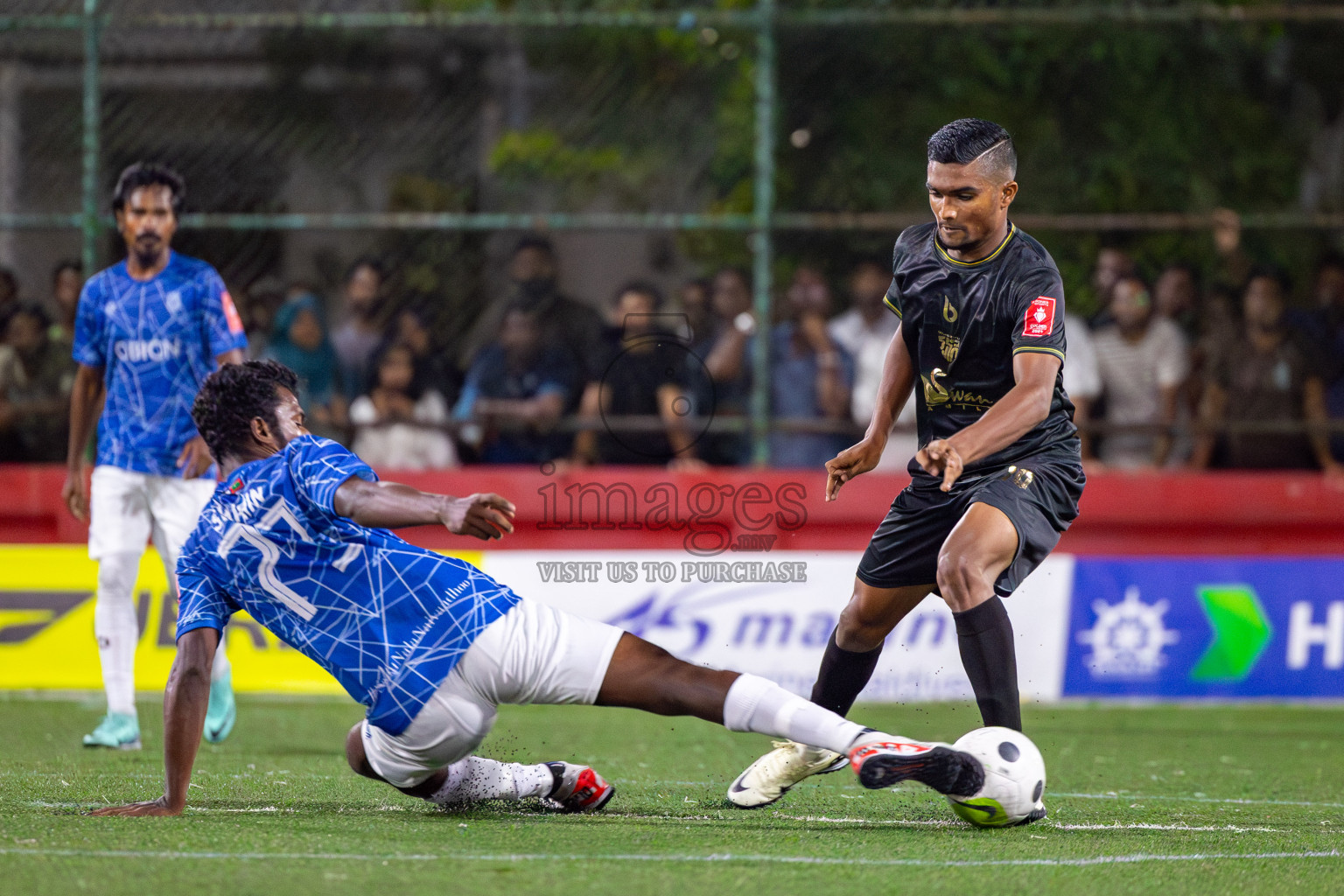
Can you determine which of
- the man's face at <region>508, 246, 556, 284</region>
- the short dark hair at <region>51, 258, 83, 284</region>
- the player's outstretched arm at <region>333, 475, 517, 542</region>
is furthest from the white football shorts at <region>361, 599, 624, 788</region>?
the short dark hair at <region>51, 258, 83, 284</region>

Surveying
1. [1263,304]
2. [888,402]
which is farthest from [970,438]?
[1263,304]

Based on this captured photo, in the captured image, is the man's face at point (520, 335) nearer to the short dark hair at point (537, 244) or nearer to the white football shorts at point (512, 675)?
the short dark hair at point (537, 244)

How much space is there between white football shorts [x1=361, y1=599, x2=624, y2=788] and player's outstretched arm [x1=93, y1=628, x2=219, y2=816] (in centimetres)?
57

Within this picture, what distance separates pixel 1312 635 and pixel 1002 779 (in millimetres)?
5843

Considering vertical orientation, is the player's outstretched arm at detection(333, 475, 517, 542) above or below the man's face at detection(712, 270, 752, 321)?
below

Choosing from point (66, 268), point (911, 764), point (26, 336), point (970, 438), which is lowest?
point (911, 764)

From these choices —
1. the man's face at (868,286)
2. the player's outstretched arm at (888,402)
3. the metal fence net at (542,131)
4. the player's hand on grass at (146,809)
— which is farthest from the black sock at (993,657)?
the man's face at (868,286)

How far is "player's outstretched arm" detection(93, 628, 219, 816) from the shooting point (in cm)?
454

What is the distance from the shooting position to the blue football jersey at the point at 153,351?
717 cm

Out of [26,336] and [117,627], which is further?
[26,336]

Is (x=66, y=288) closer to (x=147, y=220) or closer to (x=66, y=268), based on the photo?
(x=66, y=268)

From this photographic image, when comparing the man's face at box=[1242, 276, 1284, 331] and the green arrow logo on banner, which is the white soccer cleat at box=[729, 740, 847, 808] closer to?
the green arrow logo on banner

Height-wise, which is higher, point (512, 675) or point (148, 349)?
point (148, 349)

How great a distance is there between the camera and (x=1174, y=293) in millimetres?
10375
